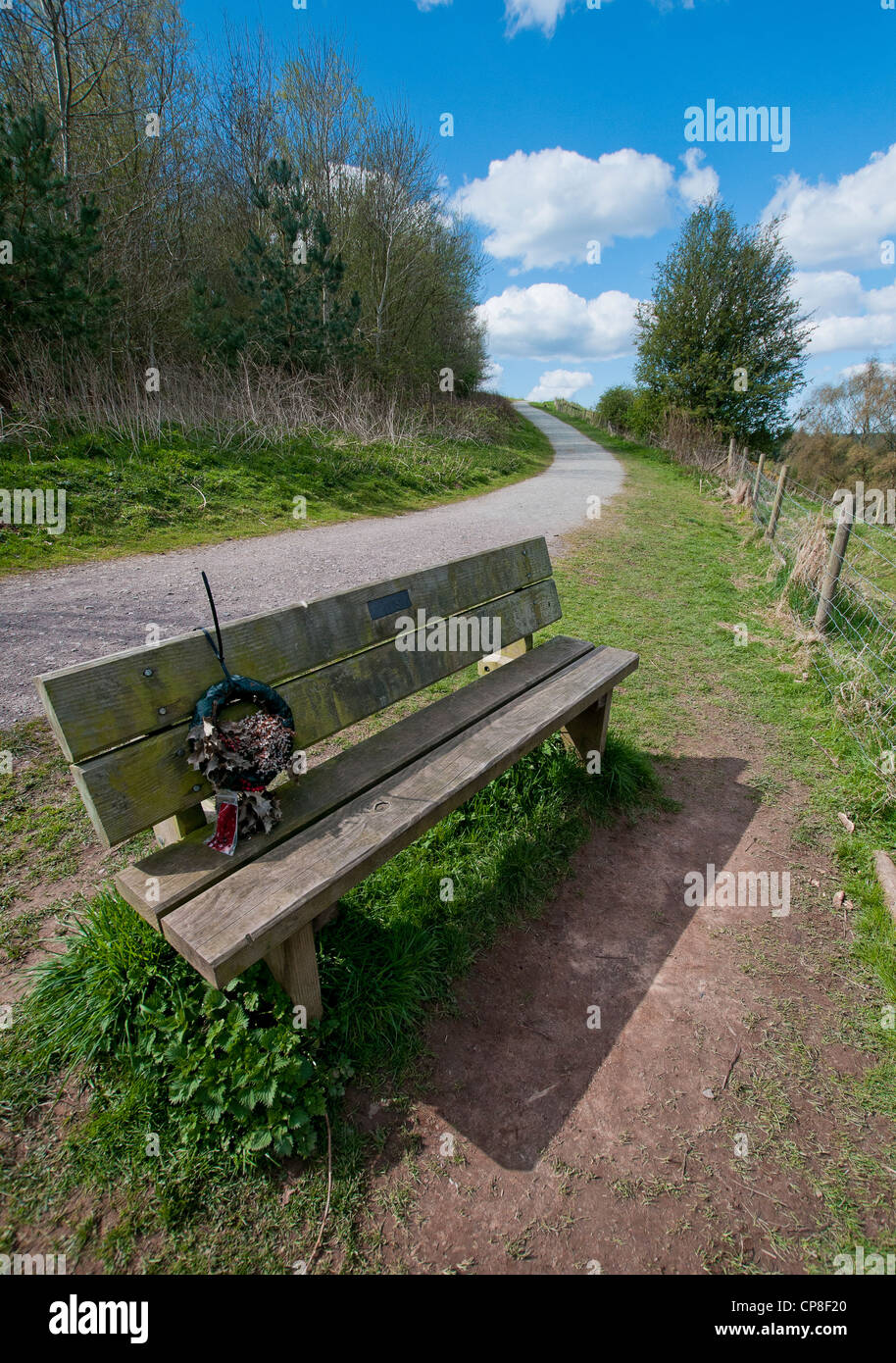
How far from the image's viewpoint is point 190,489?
335 inches

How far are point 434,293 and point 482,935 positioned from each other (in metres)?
23.1

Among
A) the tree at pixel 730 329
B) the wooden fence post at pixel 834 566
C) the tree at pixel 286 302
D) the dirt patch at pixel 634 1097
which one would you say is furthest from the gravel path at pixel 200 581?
the tree at pixel 730 329

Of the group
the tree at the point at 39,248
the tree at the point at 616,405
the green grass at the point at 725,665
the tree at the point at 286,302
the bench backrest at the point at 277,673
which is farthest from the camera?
the tree at the point at 616,405

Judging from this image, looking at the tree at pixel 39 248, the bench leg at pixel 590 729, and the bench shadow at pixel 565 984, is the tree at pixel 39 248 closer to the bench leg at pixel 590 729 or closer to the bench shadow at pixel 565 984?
the bench leg at pixel 590 729

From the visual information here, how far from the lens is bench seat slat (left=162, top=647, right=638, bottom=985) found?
1618mm

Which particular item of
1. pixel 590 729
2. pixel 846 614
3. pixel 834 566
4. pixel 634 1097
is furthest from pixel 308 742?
pixel 846 614

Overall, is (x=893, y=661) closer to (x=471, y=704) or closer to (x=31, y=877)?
(x=471, y=704)

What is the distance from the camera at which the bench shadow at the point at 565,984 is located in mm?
2004

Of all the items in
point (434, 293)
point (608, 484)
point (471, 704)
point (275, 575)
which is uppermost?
point (434, 293)

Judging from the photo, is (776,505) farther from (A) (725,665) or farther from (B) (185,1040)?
(B) (185,1040)

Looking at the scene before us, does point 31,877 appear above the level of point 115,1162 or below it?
above

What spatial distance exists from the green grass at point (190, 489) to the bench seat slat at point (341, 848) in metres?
5.42
